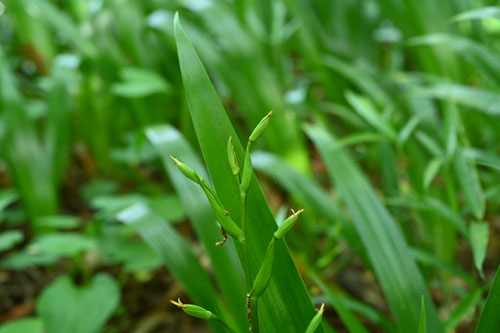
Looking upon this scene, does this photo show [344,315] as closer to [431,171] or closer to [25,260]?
[431,171]

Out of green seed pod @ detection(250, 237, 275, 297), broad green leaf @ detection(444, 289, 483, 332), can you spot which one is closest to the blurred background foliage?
broad green leaf @ detection(444, 289, 483, 332)

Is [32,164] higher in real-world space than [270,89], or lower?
lower

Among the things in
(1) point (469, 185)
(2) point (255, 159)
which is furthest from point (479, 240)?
(2) point (255, 159)

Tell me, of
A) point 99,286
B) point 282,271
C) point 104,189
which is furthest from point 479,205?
point 104,189

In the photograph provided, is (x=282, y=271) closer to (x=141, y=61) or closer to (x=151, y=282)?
(x=151, y=282)

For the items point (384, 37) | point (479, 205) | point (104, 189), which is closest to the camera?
point (479, 205)

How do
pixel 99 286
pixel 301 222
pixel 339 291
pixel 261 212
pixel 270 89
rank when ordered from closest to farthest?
pixel 261 212 < pixel 99 286 < pixel 339 291 < pixel 301 222 < pixel 270 89
